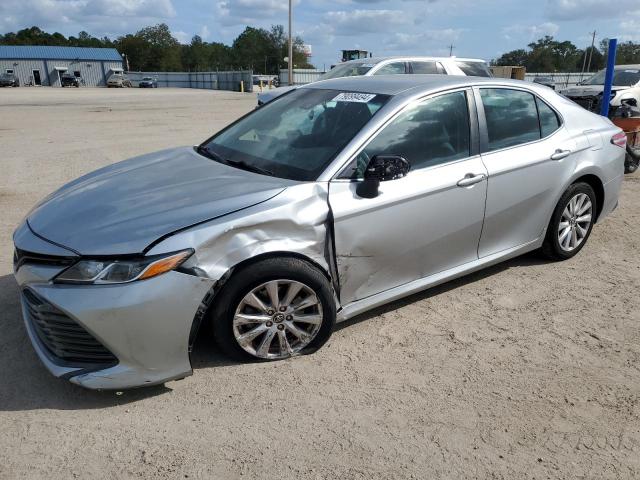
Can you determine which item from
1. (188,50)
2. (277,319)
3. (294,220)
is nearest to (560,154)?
(294,220)

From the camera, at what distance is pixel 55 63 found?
243ft

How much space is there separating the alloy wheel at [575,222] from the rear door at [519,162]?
282 millimetres

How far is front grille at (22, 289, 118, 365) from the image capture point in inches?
107

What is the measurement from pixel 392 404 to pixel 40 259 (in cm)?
203

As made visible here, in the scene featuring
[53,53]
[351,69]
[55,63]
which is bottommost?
[351,69]

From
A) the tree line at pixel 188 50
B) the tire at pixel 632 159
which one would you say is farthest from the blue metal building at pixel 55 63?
the tire at pixel 632 159

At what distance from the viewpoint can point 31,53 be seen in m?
73.9

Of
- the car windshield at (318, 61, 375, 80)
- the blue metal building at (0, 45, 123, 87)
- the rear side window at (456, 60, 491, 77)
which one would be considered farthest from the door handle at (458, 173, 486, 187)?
the blue metal building at (0, 45, 123, 87)

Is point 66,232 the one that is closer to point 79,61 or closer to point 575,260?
point 575,260

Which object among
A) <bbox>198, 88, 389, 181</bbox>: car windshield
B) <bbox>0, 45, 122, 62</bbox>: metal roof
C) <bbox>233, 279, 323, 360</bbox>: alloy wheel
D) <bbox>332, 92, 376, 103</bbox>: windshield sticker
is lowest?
<bbox>233, 279, 323, 360</bbox>: alloy wheel

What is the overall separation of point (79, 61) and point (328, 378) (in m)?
84.7

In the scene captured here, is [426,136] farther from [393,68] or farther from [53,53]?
[53,53]

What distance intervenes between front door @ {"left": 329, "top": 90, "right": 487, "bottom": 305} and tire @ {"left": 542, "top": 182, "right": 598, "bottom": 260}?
3.39 feet

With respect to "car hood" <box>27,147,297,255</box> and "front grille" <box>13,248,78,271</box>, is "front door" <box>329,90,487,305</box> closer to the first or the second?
"car hood" <box>27,147,297,255</box>
